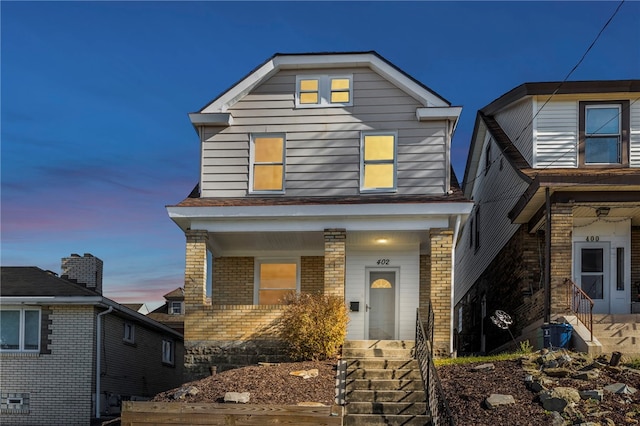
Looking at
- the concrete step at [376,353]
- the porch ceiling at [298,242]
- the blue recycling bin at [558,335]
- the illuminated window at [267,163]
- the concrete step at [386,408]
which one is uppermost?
the illuminated window at [267,163]

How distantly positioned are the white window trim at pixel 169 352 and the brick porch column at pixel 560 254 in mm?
15789

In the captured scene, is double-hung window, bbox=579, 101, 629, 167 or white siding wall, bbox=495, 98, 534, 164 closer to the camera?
double-hung window, bbox=579, 101, 629, 167

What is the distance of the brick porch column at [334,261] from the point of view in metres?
19.8

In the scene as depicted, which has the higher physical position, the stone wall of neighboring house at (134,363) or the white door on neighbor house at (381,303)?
the white door on neighbor house at (381,303)

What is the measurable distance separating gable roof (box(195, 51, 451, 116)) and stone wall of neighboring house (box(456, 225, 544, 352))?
5.20 metres

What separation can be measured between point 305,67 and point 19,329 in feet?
36.6

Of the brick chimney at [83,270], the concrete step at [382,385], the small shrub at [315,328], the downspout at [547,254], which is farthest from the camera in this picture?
the brick chimney at [83,270]

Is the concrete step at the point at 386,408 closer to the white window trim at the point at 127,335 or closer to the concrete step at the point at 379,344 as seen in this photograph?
the concrete step at the point at 379,344

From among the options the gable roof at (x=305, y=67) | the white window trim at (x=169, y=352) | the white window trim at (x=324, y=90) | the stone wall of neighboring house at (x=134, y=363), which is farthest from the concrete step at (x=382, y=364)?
the white window trim at (x=169, y=352)

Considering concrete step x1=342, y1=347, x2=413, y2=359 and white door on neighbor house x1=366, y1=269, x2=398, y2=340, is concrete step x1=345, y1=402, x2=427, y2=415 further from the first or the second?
white door on neighbor house x1=366, y1=269, x2=398, y2=340

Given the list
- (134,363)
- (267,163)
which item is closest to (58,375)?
(134,363)

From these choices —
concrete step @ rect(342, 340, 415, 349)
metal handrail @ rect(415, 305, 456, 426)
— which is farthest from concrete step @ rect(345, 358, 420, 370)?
concrete step @ rect(342, 340, 415, 349)

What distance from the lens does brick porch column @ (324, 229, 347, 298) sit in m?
19.8

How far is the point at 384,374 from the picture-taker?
54.3 ft
